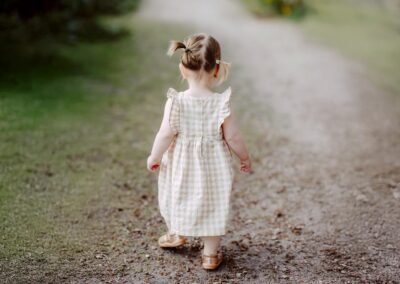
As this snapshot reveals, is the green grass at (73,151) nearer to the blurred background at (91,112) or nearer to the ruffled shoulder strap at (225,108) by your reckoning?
the blurred background at (91,112)

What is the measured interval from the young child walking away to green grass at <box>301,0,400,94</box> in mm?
5310

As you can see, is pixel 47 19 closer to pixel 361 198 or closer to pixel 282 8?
pixel 282 8

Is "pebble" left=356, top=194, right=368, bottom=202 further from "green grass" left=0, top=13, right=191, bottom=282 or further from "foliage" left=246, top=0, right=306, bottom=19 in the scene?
"foliage" left=246, top=0, right=306, bottom=19

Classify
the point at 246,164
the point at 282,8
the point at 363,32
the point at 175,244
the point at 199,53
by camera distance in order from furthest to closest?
the point at 282,8
the point at 363,32
the point at 175,244
the point at 246,164
the point at 199,53

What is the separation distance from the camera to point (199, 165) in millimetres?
3406

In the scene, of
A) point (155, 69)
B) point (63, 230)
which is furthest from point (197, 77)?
point (155, 69)

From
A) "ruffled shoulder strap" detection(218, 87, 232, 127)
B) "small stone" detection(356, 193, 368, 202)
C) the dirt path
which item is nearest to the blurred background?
the dirt path

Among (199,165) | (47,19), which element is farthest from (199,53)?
(47,19)

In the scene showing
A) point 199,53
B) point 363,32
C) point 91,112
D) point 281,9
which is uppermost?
point 199,53

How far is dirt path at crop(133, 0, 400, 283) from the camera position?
369 centimetres

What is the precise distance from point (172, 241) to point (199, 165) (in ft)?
2.51

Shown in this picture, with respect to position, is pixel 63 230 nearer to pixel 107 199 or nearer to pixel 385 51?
pixel 107 199

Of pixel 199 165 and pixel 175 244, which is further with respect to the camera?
pixel 175 244

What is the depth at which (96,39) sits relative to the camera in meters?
9.52
